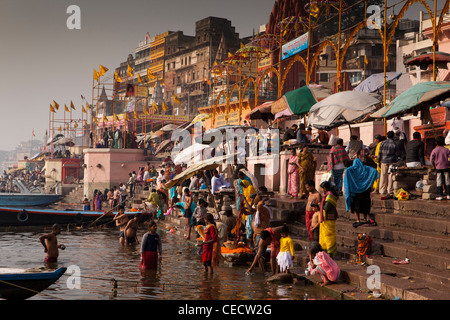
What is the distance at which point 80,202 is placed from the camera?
41656 mm

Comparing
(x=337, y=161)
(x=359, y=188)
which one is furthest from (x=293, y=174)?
(x=359, y=188)

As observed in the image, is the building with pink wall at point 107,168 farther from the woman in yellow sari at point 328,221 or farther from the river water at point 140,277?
the woman in yellow sari at point 328,221

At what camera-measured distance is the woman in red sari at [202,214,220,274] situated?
11531mm

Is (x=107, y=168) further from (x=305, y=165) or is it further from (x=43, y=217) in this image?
(x=305, y=165)

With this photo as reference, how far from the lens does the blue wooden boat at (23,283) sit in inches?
355

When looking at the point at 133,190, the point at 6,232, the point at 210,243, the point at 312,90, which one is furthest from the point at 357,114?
the point at 133,190

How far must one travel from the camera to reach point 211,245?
11648 mm

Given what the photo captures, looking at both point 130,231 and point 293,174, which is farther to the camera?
point 130,231

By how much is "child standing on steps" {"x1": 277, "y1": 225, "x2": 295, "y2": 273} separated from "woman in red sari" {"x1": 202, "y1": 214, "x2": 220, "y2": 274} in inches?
59.1

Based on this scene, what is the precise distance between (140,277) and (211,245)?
1.69 metres

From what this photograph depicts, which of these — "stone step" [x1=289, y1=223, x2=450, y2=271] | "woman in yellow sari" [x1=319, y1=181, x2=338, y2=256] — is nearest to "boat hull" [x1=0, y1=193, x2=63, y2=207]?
"stone step" [x1=289, y1=223, x2=450, y2=271]

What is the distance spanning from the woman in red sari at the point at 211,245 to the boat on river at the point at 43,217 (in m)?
11.8

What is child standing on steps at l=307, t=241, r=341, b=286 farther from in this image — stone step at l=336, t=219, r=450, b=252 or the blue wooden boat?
the blue wooden boat
